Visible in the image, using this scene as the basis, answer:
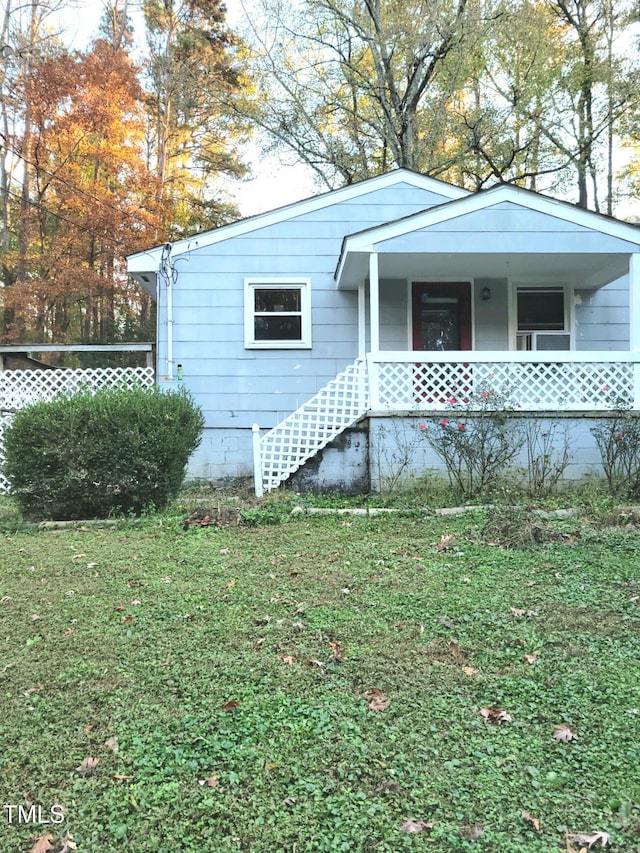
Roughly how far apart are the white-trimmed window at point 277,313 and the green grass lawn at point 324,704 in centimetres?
531

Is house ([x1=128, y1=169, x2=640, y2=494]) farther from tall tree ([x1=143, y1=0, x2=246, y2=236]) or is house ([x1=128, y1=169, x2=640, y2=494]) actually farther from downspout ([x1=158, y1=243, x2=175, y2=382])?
tall tree ([x1=143, y1=0, x2=246, y2=236])

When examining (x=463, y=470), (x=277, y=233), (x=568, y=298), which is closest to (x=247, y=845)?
(x=463, y=470)

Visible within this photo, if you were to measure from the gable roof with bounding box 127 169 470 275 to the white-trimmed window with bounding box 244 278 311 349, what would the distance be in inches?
34.9

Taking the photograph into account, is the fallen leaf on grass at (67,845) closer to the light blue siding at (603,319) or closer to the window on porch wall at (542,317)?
the window on porch wall at (542,317)

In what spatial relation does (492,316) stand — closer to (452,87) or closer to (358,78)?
(452,87)

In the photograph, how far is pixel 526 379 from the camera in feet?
25.3

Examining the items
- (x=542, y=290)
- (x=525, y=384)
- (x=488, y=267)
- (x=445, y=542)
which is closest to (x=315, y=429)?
(x=525, y=384)

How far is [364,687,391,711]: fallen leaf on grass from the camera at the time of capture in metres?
2.53

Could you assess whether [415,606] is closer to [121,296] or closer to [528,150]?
[528,150]

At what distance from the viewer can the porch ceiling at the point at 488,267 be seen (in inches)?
318

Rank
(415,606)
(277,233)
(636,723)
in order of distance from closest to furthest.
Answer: (636,723)
(415,606)
(277,233)

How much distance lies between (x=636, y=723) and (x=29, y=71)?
65.2 feet

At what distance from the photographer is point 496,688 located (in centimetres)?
268

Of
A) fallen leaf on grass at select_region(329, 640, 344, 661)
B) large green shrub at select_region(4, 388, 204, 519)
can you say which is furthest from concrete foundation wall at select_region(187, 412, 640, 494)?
fallen leaf on grass at select_region(329, 640, 344, 661)
